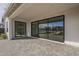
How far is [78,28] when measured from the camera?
8.91 metres

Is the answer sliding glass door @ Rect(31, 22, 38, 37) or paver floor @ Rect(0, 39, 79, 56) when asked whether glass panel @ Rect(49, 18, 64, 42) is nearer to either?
paver floor @ Rect(0, 39, 79, 56)

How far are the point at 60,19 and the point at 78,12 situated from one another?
100 inches

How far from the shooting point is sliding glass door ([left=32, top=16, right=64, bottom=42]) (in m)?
11.3

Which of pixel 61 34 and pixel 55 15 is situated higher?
pixel 55 15

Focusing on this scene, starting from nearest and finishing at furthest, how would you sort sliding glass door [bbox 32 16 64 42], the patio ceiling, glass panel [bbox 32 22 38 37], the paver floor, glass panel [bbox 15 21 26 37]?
the paver floor → the patio ceiling → sliding glass door [bbox 32 16 64 42] → glass panel [bbox 32 22 38 37] → glass panel [bbox 15 21 26 37]

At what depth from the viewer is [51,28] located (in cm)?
1302

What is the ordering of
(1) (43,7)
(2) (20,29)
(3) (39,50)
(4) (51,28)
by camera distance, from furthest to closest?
(2) (20,29), (4) (51,28), (1) (43,7), (3) (39,50)

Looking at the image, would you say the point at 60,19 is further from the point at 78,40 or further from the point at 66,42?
the point at 78,40

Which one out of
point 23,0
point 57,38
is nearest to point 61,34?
point 57,38

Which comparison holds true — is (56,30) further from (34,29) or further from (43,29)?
(34,29)

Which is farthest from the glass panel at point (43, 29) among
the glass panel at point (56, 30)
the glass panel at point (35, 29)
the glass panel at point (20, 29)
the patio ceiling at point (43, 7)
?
the glass panel at point (20, 29)

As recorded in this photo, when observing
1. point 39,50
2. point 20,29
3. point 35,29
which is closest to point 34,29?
point 35,29

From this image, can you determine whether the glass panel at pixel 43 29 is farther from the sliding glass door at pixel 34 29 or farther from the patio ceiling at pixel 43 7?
the patio ceiling at pixel 43 7

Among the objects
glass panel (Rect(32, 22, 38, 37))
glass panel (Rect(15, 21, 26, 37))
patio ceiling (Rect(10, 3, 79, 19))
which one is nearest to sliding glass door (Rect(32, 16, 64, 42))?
glass panel (Rect(32, 22, 38, 37))
